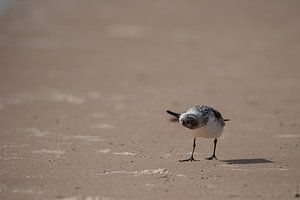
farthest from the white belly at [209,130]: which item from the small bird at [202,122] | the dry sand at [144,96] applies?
the dry sand at [144,96]

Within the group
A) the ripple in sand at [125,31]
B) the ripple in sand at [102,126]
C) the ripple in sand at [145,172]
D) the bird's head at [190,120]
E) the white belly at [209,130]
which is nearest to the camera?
the ripple in sand at [145,172]

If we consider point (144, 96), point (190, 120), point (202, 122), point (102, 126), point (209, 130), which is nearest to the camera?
point (190, 120)

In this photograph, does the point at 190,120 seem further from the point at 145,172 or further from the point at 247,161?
the point at 247,161

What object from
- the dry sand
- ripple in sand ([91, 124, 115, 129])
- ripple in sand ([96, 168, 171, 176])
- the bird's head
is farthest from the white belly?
ripple in sand ([91, 124, 115, 129])

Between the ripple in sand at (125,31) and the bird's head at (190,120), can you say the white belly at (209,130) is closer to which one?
the bird's head at (190,120)

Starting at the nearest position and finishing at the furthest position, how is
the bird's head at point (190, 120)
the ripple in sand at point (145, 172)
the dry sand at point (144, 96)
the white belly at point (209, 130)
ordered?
1. the dry sand at point (144, 96)
2. the ripple in sand at point (145, 172)
3. the bird's head at point (190, 120)
4. the white belly at point (209, 130)

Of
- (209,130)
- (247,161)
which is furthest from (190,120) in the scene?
(247,161)

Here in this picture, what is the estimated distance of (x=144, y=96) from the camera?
16672 mm

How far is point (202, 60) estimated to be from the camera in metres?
21.0

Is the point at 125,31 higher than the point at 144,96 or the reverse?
higher

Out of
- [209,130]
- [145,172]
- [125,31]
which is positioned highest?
[125,31]

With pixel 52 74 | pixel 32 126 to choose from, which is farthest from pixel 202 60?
pixel 32 126

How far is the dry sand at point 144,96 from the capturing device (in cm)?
897

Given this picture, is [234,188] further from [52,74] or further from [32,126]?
[52,74]
